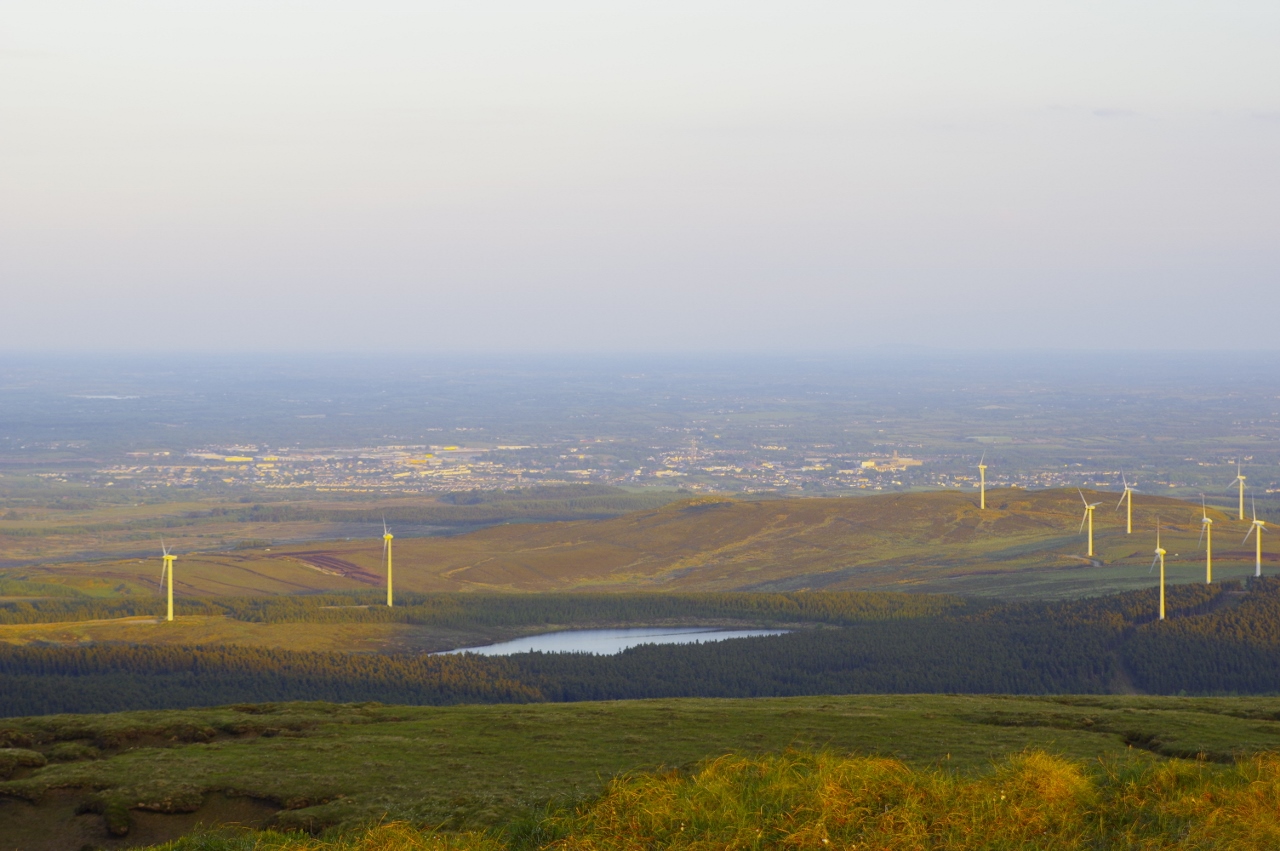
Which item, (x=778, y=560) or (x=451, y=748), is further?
(x=778, y=560)

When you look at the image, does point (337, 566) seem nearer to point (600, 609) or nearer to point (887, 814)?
point (600, 609)

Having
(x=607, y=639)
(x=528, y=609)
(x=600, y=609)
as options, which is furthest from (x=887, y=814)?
(x=600, y=609)

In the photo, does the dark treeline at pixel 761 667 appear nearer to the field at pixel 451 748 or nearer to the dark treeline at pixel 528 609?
the dark treeline at pixel 528 609

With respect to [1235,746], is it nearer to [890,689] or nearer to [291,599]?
[890,689]

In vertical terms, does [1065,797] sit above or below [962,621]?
above

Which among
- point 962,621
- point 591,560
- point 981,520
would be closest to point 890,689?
point 962,621

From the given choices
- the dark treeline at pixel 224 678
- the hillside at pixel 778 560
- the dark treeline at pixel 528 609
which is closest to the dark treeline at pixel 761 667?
the dark treeline at pixel 224 678
